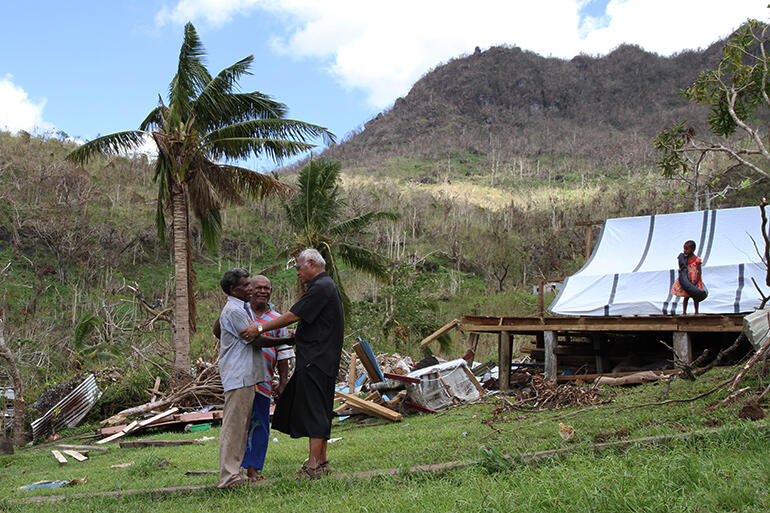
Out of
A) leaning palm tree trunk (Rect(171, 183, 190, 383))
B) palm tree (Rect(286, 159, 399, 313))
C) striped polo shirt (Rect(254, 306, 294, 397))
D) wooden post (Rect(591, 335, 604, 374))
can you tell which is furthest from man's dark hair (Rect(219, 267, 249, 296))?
palm tree (Rect(286, 159, 399, 313))

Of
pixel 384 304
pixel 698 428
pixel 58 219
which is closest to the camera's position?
pixel 698 428

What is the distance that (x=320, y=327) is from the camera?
4.69 m

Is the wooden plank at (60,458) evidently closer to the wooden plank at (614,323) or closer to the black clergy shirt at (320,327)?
the black clergy shirt at (320,327)

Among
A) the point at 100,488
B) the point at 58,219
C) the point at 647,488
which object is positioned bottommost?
the point at 100,488

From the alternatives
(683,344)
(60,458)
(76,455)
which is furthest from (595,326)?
(60,458)

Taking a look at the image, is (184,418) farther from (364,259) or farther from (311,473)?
(364,259)

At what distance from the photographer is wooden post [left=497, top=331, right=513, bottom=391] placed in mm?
10180

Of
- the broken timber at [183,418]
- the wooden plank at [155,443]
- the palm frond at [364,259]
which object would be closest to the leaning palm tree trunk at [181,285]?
the broken timber at [183,418]

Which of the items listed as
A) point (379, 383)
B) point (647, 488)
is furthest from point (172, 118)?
point (647, 488)

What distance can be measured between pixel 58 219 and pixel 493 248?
30.1m

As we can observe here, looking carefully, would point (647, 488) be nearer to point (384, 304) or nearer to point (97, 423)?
point (97, 423)

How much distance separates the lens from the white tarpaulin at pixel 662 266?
1012cm

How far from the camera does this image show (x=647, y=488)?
9.84ft

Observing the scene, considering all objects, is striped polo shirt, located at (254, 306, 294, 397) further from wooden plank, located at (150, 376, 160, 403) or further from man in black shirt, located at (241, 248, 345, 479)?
wooden plank, located at (150, 376, 160, 403)
